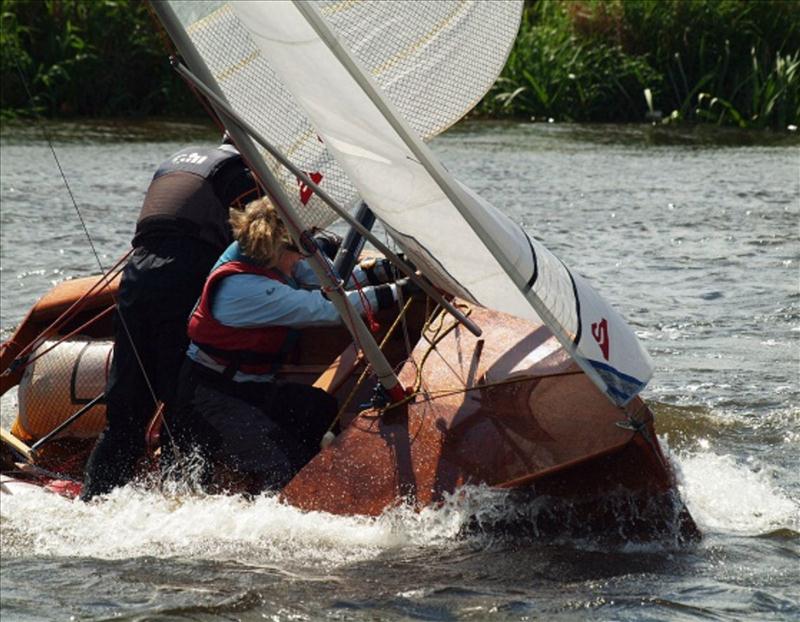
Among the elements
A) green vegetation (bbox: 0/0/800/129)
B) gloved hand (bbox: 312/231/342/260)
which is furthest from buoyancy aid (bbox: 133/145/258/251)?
green vegetation (bbox: 0/0/800/129)

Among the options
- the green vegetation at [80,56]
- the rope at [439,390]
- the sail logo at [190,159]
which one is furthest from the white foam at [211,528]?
the green vegetation at [80,56]

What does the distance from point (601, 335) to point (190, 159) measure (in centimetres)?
175

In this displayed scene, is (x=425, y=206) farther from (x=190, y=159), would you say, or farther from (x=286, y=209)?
(x=190, y=159)

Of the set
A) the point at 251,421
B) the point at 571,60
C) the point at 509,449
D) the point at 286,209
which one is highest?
the point at 286,209

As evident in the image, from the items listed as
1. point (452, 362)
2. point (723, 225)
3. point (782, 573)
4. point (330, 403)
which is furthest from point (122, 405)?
point (723, 225)

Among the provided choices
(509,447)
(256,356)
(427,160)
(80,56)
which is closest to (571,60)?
(80,56)

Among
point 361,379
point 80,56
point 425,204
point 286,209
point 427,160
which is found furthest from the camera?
point 80,56

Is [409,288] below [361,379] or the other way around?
the other way around

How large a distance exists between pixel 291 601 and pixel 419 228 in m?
1.14

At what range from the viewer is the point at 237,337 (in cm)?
540

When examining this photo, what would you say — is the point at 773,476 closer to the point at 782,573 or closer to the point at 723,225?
the point at 782,573

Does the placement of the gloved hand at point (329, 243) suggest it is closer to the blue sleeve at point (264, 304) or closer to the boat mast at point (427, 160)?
the blue sleeve at point (264, 304)

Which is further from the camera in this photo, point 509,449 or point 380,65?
point 380,65

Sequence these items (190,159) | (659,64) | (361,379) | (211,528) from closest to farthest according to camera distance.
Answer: (211,528) < (361,379) < (190,159) < (659,64)
